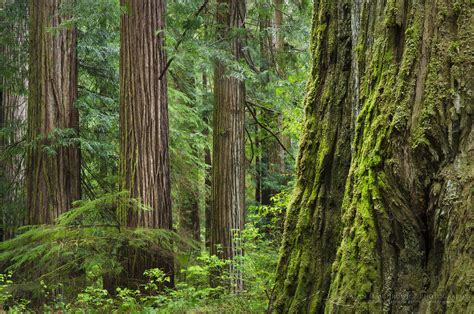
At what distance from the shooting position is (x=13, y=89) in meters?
13.2

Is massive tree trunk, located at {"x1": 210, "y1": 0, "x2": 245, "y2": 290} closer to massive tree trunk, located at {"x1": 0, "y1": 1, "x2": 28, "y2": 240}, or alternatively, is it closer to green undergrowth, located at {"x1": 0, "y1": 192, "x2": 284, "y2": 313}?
green undergrowth, located at {"x1": 0, "y1": 192, "x2": 284, "y2": 313}

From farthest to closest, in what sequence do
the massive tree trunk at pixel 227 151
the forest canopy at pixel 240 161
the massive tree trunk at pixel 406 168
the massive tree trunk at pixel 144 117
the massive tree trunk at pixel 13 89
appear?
the massive tree trunk at pixel 13 89, the massive tree trunk at pixel 227 151, the massive tree trunk at pixel 144 117, the forest canopy at pixel 240 161, the massive tree trunk at pixel 406 168

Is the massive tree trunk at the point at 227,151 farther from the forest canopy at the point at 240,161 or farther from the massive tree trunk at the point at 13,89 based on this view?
the massive tree trunk at the point at 13,89

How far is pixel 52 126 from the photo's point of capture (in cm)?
1023

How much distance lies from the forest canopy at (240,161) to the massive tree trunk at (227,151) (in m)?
0.04

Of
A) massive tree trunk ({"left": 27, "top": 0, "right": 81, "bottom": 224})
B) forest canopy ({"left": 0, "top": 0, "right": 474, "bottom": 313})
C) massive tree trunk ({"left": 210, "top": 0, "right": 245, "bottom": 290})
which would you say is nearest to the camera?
forest canopy ({"left": 0, "top": 0, "right": 474, "bottom": 313})

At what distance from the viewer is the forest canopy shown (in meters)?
2.87

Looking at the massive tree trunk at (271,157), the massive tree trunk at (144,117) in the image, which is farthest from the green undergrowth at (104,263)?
the massive tree trunk at (271,157)

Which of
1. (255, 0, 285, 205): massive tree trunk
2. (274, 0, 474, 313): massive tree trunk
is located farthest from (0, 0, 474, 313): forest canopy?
(255, 0, 285, 205): massive tree trunk

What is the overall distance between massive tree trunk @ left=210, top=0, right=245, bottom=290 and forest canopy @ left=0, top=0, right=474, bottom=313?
4 cm

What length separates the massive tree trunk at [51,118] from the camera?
32.8ft

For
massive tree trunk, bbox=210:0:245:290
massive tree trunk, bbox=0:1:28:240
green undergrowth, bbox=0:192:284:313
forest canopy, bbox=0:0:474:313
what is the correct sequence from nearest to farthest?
1. forest canopy, bbox=0:0:474:313
2. green undergrowth, bbox=0:192:284:313
3. massive tree trunk, bbox=210:0:245:290
4. massive tree trunk, bbox=0:1:28:240

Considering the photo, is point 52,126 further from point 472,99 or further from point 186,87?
point 472,99

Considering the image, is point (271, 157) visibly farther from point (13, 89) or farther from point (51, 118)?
point (51, 118)
